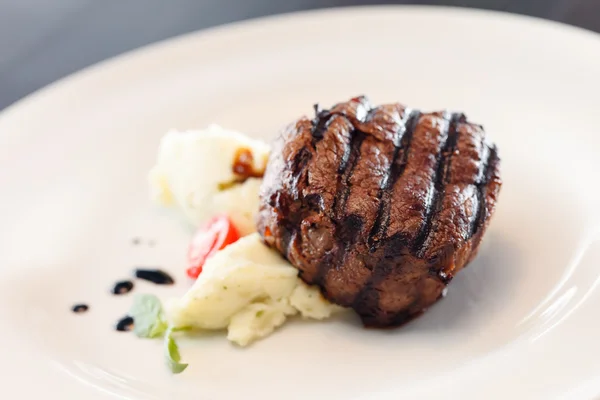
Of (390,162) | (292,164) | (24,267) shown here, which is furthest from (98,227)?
(390,162)

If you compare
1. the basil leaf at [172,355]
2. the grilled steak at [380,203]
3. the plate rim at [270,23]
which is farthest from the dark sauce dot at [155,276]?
the plate rim at [270,23]

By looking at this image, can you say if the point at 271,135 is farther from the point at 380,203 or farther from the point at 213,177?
the point at 380,203

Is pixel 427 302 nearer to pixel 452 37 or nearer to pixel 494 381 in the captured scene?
pixel 494 381

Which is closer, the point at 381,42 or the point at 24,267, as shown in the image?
the point at 24,267

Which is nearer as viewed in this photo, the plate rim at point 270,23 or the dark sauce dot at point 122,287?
the dark sauce dot at point 122,287

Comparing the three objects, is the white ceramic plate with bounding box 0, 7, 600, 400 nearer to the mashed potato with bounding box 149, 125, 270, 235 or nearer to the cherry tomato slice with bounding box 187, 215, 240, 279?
the cherry tomato slice with bounding box 187, 215, 240, 279

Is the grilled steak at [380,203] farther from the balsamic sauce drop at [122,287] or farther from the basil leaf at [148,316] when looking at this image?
the balsamic sauce drop at [122,287]

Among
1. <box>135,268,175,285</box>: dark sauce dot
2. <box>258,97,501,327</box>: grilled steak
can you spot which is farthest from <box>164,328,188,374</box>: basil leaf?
<box>258,97,501,327</box>: grilled steak
